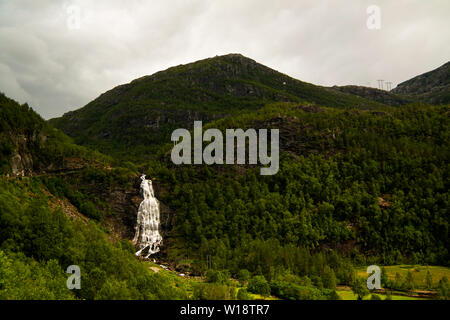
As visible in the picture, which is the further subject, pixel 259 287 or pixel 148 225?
pixel 148 225

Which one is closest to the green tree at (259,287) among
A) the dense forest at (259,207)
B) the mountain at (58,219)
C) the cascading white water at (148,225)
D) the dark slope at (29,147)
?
the dense forest at (259,207)

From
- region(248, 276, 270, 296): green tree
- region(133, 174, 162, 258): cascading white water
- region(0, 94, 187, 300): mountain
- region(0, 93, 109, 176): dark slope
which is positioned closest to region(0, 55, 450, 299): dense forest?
region(248, 276, 270, 296): green tree

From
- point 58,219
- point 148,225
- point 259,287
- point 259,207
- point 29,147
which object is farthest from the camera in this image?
point 259,207

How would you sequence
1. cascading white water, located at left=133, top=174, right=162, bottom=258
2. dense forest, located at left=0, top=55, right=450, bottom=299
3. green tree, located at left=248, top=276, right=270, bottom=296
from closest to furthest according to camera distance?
green tree, located at left=248, top=276, right=270, bottom=296 → dense forest, located at left=0, top=55, right=450, bottom=299 → cascading white water, located at left=133, top=174, right=162, bottom=258

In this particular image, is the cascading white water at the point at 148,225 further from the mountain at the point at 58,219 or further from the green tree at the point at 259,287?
the green tree at the point at 259,287

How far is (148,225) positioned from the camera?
433ft

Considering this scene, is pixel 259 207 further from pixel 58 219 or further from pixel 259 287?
pixel 58 219

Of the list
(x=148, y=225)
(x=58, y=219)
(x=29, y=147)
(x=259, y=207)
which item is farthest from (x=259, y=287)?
(x=29, y=147)

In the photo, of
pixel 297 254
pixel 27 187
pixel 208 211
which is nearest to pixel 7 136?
pixel 27 187

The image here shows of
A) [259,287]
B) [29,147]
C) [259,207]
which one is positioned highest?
[29,147]

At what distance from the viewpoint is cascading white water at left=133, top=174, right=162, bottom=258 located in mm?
124312

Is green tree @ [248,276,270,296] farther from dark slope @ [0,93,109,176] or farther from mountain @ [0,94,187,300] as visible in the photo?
dark slope @ [0,93,109,176]

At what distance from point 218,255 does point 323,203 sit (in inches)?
2140

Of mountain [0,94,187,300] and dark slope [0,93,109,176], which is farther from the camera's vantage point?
dark slope [0,93,109,176]
